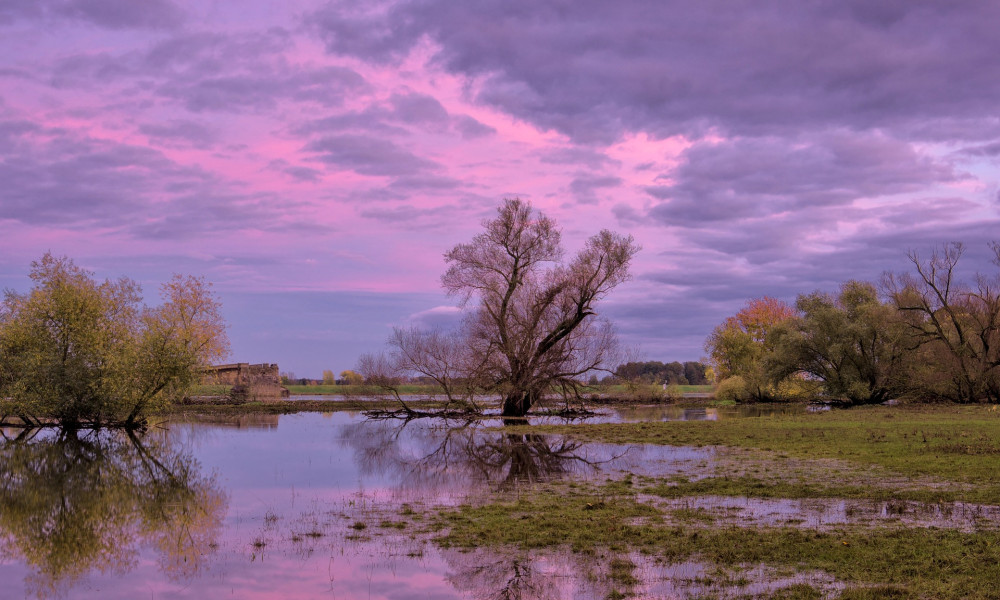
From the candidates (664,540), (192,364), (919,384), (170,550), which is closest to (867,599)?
(664,540)

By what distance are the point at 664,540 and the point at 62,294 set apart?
3536cm

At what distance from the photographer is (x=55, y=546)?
12555 millimetres

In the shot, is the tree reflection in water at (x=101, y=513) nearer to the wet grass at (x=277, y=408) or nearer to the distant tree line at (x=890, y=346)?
the wet grass at (x=277, y=408)

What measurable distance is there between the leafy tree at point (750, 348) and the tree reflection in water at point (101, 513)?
5148 centimetres

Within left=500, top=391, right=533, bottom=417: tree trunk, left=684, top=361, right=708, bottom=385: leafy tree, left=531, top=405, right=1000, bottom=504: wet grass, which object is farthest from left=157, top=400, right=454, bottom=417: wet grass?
left=684, top=361, right=708, bottom=385: leafy tree

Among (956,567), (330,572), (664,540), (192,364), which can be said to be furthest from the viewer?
(192,364)

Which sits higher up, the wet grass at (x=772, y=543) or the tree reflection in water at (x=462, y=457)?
the wet grass at (x=772, y=543)

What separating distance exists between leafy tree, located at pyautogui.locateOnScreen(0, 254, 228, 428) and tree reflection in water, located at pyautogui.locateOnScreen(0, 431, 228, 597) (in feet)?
29.4

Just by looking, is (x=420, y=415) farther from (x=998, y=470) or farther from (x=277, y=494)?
(x=998, y=470)

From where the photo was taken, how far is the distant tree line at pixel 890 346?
51188 mm

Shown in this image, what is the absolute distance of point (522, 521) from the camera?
12.9 meters

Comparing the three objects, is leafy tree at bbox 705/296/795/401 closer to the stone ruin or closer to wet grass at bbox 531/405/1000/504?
wet grass at bbox 531/405/1000/504

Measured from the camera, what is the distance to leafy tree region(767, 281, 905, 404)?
182 feet

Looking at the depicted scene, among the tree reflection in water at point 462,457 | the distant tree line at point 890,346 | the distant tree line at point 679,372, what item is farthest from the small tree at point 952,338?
the distant tree line at point 679,372
